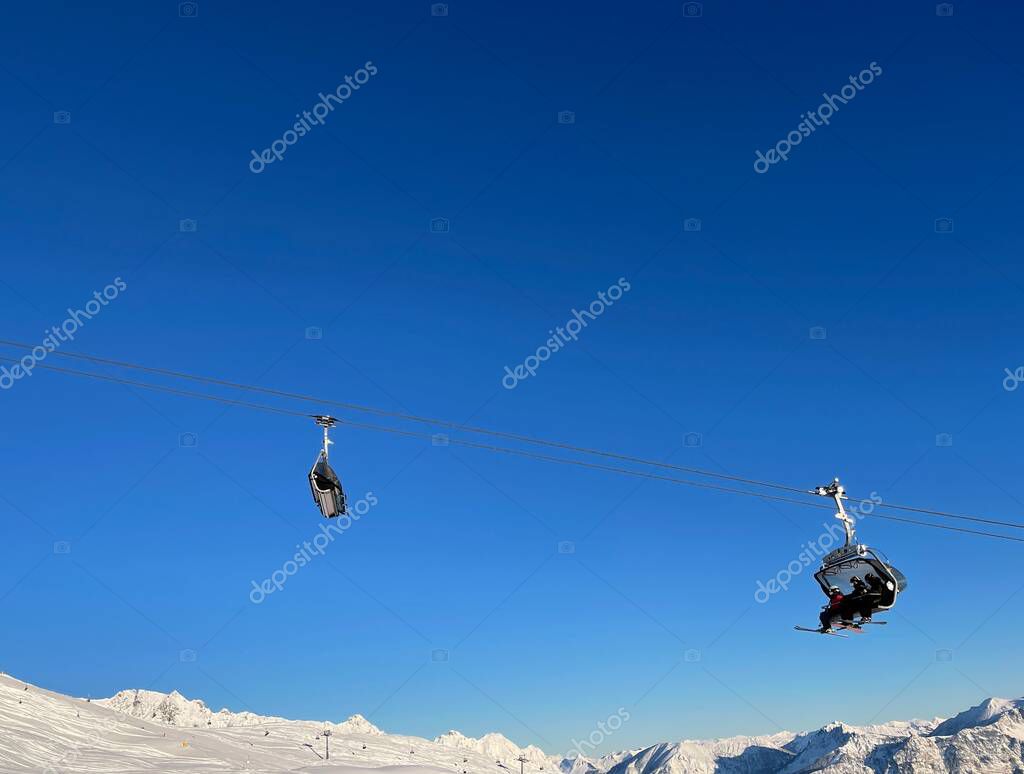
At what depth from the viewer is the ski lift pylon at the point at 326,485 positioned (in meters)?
19.8

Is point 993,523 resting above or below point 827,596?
above

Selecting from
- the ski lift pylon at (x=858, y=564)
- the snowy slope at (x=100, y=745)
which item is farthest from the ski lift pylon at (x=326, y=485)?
the snowy slope at (x=100, y=745)

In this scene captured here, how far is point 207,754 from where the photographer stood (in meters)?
141

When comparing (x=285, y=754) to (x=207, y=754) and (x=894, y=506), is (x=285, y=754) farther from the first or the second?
(x=894, y=506)

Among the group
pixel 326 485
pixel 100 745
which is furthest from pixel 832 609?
pixel 100 745

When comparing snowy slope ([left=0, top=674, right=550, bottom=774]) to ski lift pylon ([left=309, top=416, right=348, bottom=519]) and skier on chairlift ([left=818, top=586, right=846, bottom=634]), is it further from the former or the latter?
skier on chairlift ([left=818, top=586, right=846, bottom=634])

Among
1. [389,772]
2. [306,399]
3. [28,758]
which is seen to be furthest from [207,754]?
[306,399]

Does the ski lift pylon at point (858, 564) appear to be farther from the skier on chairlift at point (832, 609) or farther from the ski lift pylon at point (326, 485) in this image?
the ski lift pylon at point (326, 485)

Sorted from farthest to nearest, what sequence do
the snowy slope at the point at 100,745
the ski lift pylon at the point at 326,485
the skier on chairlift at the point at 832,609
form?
1. the snowy slope at the point at 100,745
2. the skier on chairlift at the point at 832,609
3. the ski lift pylon at the point at 326,485

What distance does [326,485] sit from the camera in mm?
19875

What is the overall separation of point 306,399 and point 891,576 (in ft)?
58.0

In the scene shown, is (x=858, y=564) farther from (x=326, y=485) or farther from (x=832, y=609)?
(x=326, y=485)

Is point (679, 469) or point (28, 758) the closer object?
point (679, 469)

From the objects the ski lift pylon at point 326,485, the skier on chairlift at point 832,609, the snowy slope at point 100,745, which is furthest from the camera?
the snowy slope at point 100,745
